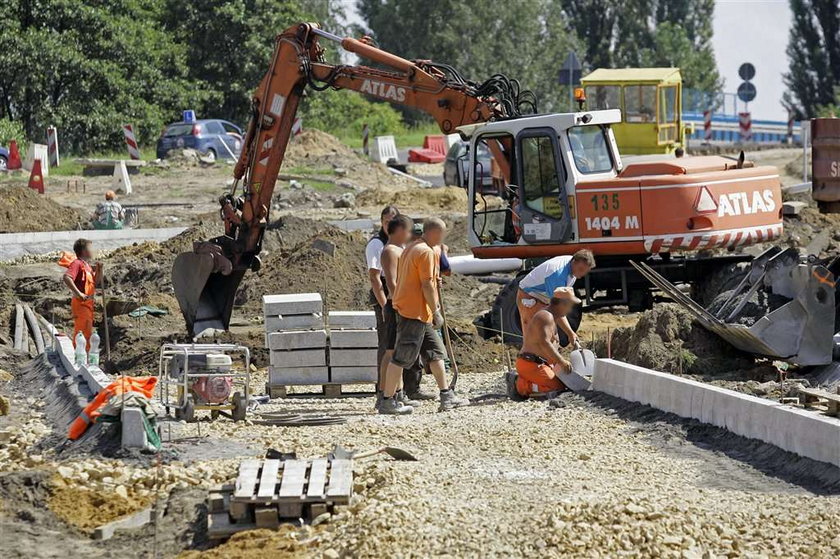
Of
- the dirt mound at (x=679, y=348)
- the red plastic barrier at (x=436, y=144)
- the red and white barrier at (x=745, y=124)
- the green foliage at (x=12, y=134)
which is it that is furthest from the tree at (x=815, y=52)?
the dirt mound at (x=679, y=348)

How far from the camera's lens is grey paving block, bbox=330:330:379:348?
43.8ft

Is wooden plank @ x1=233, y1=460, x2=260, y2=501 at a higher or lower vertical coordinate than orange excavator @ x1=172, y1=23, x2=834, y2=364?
lower

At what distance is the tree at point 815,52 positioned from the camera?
6331 cm

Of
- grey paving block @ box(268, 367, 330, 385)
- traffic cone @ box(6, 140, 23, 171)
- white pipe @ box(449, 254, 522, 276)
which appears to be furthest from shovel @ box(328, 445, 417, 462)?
traffic cone @ box(6, 140, 23, 171)

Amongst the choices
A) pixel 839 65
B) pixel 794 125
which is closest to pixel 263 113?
pixel 794 125

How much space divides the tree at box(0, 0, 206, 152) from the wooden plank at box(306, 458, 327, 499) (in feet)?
111

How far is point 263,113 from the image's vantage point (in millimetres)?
17609

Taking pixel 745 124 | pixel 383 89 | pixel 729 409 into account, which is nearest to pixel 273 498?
pixel 729 409

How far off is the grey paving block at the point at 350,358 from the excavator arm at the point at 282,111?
385 centimetres

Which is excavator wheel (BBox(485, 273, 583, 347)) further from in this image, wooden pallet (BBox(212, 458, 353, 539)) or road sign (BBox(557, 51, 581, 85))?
road sign (BBox(557, 51, 581, 85))

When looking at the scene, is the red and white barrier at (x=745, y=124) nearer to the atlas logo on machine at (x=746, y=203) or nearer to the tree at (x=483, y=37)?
the tree at (x=483, y=37)

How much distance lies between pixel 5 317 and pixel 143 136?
2577cm

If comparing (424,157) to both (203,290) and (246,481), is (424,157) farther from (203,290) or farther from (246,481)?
(246,481)

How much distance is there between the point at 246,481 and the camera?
8367 millimetres
